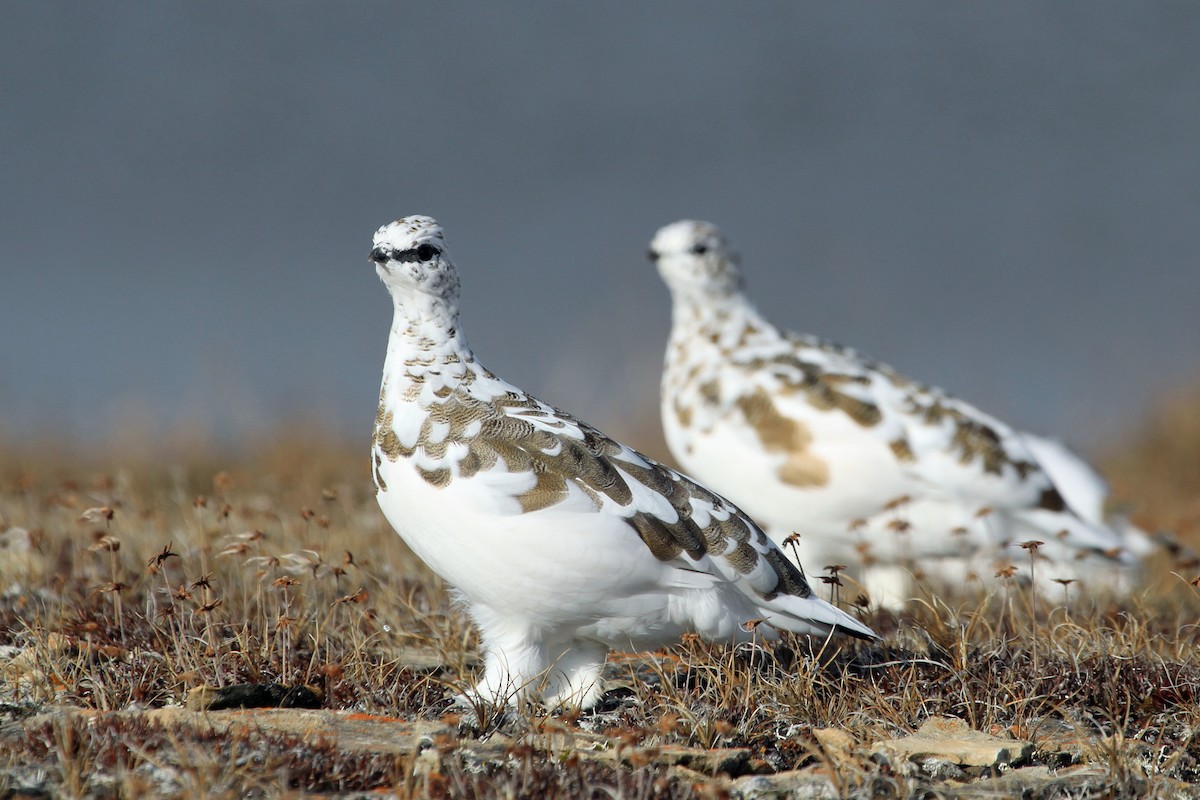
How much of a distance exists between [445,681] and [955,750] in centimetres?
133

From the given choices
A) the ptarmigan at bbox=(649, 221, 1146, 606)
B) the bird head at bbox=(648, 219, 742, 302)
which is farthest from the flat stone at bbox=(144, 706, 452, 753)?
the bird head at bbox=(648, 219, 742, 302)

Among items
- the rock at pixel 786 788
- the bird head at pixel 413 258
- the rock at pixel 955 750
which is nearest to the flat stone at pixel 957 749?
the rock at pixel 955 750

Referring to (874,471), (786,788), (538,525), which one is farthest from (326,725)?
(874,471)

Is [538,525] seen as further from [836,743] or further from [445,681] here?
[836,743]

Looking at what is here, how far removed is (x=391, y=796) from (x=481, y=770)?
8.7 inches

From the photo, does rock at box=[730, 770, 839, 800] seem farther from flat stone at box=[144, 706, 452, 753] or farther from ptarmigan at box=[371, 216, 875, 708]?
flat stone at box=[144, 706, 452, 753]

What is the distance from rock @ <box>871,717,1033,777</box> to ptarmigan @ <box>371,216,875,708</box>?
40 centimetres

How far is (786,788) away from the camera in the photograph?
8.71 ft

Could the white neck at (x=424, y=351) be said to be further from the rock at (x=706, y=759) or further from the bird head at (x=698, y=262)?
the bird head at (x=698, y=262)

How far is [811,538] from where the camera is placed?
520 centimetres

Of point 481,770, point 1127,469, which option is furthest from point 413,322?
point 1127,469

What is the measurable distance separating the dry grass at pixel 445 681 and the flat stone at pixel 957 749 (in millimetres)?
60

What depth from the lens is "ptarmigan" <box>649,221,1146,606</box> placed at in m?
5.02

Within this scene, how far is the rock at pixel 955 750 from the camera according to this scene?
2.77 m
